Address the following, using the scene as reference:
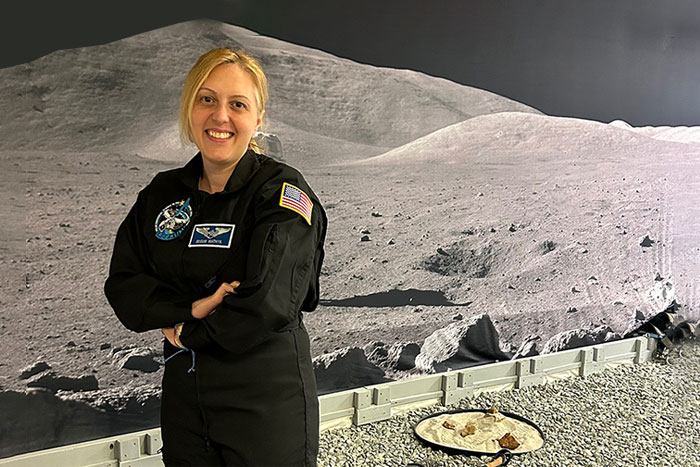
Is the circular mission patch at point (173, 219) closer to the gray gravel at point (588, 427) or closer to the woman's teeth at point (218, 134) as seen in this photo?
the woman's teeth at point (218, 134)

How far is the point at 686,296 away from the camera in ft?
16.8

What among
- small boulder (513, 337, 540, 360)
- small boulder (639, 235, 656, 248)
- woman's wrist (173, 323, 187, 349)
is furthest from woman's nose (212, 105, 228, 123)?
small boulder (639, 235, 656, 248)

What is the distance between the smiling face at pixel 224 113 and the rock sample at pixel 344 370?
79.4 inches

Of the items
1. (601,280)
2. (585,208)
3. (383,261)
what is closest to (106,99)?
(383,261)

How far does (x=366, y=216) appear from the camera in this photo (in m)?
3.57

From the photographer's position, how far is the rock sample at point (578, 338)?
4414 millimetres

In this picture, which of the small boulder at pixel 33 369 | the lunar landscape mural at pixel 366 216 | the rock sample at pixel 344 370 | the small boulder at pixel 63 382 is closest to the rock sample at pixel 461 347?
the lunar landscape mural at pixel 366 216

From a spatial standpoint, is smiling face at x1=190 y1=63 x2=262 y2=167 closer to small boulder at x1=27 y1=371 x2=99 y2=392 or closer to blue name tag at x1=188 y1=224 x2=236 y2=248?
blue name tag at x1=188 y1=224 x2=236 y2=248

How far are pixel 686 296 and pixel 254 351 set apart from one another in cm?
461

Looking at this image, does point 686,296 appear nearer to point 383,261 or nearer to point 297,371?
point 383,261

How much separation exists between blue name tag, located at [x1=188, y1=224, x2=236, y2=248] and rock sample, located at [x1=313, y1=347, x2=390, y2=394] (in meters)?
1.95

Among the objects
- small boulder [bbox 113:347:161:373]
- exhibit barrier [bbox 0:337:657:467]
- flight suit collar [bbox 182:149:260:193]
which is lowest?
exhibit barrier [bbox 0:337:657:467]

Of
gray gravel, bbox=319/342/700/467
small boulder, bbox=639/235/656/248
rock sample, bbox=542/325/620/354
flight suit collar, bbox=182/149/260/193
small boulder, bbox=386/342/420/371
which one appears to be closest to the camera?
flight suit collar, bbox=182/149/260/193

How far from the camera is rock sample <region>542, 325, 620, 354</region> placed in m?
4.41
